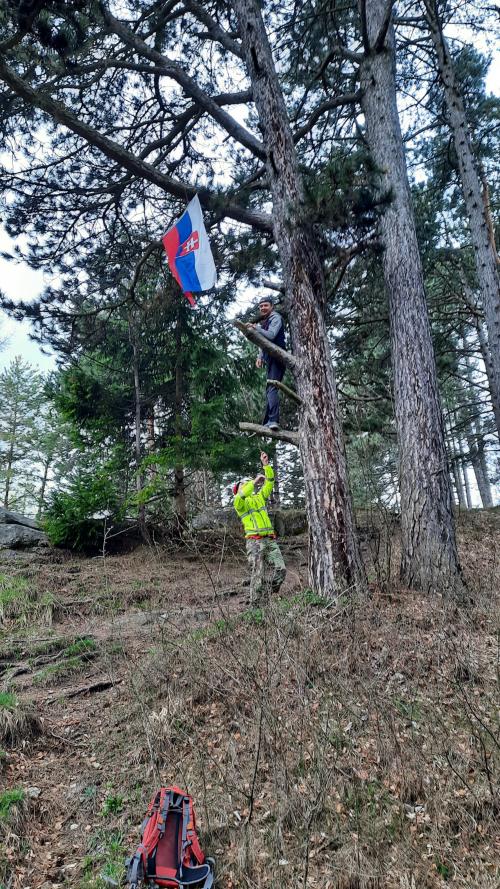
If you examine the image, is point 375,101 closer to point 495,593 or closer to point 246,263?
point 246,263

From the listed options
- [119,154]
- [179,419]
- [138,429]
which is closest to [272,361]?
[119,154]

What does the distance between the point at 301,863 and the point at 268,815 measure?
15.7 inches

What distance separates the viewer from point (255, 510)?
722cm

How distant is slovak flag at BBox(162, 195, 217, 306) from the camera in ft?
23.1

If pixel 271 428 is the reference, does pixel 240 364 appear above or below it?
above

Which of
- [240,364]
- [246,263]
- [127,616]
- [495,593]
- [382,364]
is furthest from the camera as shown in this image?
[240,364]

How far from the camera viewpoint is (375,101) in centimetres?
766

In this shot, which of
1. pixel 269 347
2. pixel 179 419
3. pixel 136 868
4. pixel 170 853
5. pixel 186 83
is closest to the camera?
pixel 136 868

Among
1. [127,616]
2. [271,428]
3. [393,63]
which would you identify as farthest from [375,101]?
[127,616]

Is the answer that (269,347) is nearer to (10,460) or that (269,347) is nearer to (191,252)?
(191,252)

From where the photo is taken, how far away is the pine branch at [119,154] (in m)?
5.96

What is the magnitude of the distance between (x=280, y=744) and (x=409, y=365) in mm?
4958

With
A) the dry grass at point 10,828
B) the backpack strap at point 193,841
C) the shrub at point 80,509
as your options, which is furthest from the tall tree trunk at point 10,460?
the backpack strap at point 193,841

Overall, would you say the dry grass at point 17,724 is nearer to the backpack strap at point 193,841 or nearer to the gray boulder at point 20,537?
the backpack strap at point 193,841
